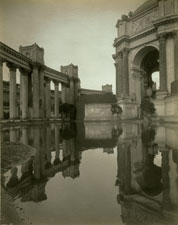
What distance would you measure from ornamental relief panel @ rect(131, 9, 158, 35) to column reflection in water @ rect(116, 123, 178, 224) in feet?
60.9

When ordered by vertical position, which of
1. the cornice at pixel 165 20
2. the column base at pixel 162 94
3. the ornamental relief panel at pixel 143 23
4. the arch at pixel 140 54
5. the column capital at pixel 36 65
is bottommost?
the column base at pixel 162 94

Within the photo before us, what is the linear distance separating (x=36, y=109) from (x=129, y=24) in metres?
11.9

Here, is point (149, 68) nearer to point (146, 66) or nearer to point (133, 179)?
point (146, 66)

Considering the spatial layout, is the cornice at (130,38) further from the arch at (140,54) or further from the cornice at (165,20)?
the cornice at (165,20)

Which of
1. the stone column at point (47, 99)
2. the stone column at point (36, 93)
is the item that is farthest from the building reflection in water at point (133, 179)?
the stone column at point (47, 99)

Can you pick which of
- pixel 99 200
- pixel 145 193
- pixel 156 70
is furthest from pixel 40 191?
pixel 156 70

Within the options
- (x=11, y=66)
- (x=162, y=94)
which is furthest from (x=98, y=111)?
(x=11, y=66)

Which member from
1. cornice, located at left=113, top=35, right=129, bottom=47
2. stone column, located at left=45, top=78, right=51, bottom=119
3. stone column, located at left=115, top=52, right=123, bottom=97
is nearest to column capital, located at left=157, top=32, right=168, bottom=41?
cornice, located at left=113, top=35, right=129, bottom=47

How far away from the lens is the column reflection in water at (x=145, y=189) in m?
2.41

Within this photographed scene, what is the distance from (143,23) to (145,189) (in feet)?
71.6

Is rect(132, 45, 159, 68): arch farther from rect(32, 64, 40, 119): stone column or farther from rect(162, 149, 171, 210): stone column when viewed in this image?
rect(162, 149, 171, 210): stone column

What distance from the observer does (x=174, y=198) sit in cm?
278

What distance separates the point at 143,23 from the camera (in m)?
22.4

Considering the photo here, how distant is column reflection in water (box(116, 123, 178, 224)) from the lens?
7.89ft
